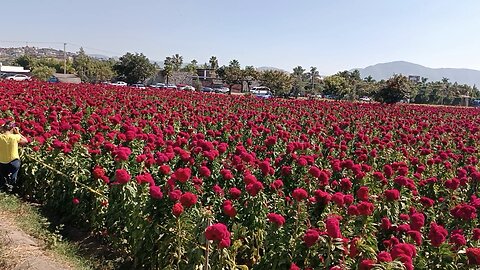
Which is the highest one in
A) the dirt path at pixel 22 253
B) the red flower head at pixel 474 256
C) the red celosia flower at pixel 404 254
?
the red celosia flower at pixel 404 254

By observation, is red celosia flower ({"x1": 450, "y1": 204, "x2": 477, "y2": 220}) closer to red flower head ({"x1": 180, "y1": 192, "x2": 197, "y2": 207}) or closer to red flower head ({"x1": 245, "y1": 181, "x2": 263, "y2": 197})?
red flower head ({"x1": 245, "y1": 181, "x2": 263, "y2": 197})

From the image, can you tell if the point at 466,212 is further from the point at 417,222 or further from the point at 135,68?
the point at 135,68

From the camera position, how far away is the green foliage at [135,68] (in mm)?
79500

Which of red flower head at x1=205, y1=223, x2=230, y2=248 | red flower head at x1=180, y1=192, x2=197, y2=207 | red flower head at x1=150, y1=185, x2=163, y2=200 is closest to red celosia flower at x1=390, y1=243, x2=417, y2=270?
red flower head at x1=205, y1=223, x2=230, y2=248

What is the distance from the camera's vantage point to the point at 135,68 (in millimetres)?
79375

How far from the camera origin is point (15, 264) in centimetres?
562

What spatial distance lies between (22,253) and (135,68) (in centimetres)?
7601

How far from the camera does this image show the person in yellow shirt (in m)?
8.54

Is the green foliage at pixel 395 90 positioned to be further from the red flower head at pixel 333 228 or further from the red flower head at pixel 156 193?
the red flower head at pixel 333 228

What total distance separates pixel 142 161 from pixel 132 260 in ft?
4.95

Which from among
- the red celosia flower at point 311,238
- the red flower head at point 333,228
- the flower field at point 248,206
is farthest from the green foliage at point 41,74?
the red flower head at point 333,228

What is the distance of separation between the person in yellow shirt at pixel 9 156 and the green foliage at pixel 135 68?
7242 cm

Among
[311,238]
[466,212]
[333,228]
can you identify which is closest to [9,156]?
[311,238]

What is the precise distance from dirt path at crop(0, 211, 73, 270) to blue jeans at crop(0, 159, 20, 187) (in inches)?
76.2
